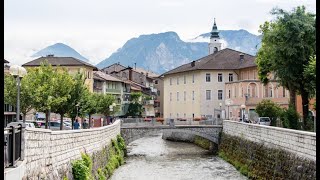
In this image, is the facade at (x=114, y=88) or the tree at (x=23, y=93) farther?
the facade at (x=114, y=88)

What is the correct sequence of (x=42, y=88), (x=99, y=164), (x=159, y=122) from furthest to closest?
(x=159, y=122)
(x=42, y=88)
(x=99, y=164)

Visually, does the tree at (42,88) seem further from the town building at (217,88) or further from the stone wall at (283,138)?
the town building at (217,88)

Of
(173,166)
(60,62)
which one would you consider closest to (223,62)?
(60,62)

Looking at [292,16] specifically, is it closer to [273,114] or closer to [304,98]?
[304,98]

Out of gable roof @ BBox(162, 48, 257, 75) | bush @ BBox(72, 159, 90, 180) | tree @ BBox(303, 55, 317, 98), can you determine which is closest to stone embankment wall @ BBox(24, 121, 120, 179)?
bush @ BBox(72, 159, 90, 180)

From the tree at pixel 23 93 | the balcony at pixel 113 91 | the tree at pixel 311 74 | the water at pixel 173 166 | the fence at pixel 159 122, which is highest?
the balcony at pixel 113 91

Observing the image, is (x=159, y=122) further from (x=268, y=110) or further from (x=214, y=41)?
(x=214, y=41)

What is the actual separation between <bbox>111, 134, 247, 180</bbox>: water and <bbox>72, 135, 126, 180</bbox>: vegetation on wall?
668 millimetres

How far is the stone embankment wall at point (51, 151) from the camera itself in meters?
15.9

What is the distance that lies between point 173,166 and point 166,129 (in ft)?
59.7

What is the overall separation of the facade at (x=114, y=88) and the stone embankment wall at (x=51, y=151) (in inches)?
2549

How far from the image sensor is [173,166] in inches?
1809

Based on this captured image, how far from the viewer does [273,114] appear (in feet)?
196

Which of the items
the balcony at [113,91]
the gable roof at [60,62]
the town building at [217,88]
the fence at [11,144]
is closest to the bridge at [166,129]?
the town building at [217,88]
